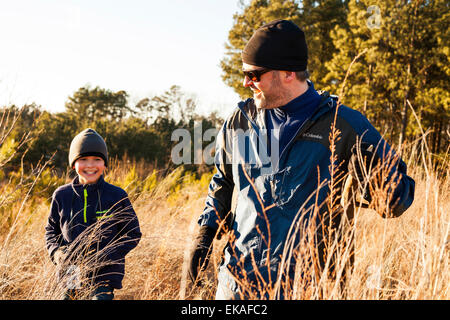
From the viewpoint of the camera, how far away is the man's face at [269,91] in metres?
1.64

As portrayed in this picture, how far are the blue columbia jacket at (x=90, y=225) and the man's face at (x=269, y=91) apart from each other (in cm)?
119

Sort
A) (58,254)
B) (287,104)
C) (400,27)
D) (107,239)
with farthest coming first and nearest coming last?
(400,27) → (107,239) → (58,254) → (287,104)

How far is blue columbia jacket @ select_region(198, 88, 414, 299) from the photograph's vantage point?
1.50 m

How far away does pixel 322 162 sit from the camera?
154 centimetres

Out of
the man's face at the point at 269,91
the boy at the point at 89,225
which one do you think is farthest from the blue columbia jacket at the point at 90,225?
the man's face at the point at 269,91

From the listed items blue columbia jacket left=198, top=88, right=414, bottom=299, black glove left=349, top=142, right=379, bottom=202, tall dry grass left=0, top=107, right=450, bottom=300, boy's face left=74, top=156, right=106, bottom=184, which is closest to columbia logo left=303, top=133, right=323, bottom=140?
blue columbia jacket left=198, top=88, right=414, bottom=299

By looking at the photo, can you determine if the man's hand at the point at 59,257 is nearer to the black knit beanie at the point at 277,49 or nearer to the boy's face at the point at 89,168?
the boy's face at the point at 89,168

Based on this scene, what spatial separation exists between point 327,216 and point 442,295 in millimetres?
462

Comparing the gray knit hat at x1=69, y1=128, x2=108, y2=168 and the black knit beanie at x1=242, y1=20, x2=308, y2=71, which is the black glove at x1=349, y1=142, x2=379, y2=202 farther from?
the gray knit hat at x1=69, y1=128, x2=108, y2=168

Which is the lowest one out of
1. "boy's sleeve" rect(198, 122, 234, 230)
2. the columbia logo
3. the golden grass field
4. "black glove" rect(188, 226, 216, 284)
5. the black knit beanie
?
the golden grass field

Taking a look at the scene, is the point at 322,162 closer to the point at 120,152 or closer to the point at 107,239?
the point at 107,239

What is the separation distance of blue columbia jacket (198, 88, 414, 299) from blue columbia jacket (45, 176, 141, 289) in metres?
0.94

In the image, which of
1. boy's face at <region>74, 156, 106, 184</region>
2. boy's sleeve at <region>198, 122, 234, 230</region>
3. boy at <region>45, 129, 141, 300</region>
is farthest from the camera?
boy's face at <region>74, 156, 106, 184</region>
